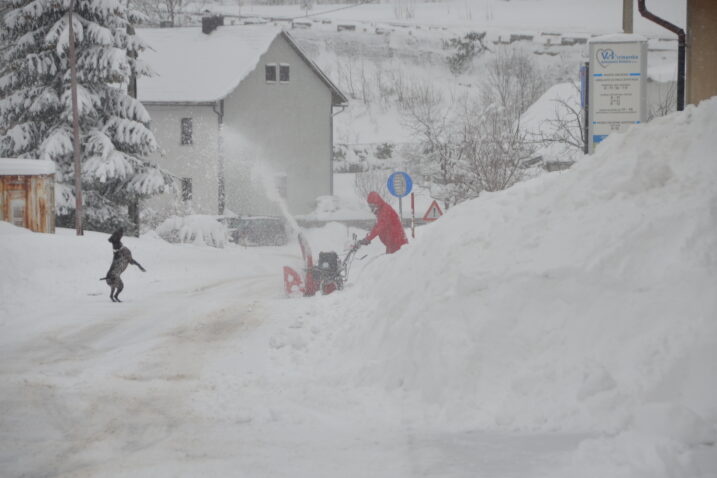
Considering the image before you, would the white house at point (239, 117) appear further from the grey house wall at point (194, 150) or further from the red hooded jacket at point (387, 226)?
the red hooded jacket at point (387, 226)

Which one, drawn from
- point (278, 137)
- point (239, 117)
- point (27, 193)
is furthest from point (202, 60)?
point (27, 193)

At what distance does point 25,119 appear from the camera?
82.9 feet

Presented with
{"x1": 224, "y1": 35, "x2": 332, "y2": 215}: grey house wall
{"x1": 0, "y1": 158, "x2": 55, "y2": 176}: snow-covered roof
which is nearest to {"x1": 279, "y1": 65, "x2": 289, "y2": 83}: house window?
{"x1": 224, "y1": 35, "x2": 332, "y2": 215}: grey house wall

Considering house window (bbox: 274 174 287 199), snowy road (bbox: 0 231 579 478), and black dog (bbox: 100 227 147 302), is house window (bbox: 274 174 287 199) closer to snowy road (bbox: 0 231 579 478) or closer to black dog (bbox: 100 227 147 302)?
black dog (bbox: 100 227 147 302)

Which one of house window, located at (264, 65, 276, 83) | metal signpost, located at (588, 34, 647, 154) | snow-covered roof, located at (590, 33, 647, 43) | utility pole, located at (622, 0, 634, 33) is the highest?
house window, located at (264, 65, 276, 83)

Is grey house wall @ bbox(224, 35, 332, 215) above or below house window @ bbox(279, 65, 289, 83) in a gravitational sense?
below

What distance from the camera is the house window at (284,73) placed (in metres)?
40.5

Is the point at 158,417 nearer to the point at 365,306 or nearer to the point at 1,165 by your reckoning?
the point at 365,306

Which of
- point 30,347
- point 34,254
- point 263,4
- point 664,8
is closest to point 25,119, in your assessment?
point 34,254

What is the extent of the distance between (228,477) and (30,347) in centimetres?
600

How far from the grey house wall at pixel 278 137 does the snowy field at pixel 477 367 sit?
29.5 metres

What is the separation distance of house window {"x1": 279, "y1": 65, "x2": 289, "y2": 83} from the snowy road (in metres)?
29.9

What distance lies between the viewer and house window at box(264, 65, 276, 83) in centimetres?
4022

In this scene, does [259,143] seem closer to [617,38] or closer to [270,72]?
[270,72]
